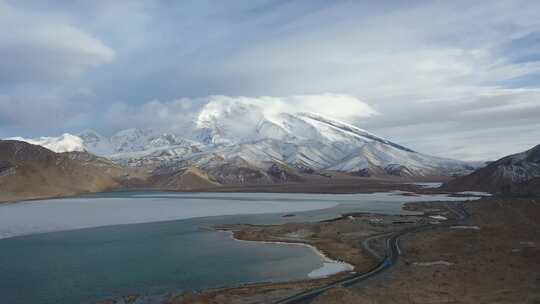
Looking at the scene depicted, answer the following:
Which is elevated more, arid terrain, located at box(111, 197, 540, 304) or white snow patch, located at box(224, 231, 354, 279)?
arid terrain, located at box(111, 197, 540, 304)

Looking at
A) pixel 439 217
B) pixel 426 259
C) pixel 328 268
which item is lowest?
pixel 328 268

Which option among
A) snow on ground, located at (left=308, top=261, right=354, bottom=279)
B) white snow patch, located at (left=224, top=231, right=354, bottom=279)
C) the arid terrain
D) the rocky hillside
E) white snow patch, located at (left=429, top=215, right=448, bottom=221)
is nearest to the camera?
the arid terrain

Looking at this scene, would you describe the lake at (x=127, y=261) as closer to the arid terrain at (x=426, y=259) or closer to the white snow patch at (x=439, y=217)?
the arid terrain at (x=426, y=259)


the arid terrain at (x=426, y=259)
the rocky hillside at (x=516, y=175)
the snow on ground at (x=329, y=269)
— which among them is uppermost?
the rocky hillside at (x=516, y=175)

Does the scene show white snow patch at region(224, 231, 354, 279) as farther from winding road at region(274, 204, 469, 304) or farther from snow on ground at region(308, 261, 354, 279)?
winding road at region(274, 204, 469, 304)

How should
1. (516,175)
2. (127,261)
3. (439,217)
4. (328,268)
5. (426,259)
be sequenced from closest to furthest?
(328,268)
(426,259)
(127,261)
(439,217)
(516,175)

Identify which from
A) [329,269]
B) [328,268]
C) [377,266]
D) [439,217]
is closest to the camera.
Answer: [329,269]

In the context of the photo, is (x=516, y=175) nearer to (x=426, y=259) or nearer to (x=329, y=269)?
(x=426, y=259)

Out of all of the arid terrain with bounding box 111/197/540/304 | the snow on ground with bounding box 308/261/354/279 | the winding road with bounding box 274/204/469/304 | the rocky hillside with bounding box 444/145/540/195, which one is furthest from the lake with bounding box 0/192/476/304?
the rocky hillside with bounding box 444/145/540/195

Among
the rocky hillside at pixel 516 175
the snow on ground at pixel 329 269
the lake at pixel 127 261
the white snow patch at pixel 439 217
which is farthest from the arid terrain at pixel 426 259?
the rocky hillside at pixel 516 175

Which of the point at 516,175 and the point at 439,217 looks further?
the point at 516,175

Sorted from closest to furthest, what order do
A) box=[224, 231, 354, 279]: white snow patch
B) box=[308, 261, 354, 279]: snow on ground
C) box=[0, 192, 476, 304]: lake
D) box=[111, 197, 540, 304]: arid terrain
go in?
1. box=[111, 197, 540, 304]: arid terrain
2. box=[0, 192, 476, 304]: lake
3. box=[308, 261, 354, 279]: snow on ground
4. box=[224, 231, 354, 279]: white snow patch

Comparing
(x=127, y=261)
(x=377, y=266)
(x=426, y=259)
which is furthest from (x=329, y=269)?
(x=127, y=261)

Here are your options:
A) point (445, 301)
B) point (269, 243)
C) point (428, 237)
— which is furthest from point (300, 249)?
point (445, 301)
